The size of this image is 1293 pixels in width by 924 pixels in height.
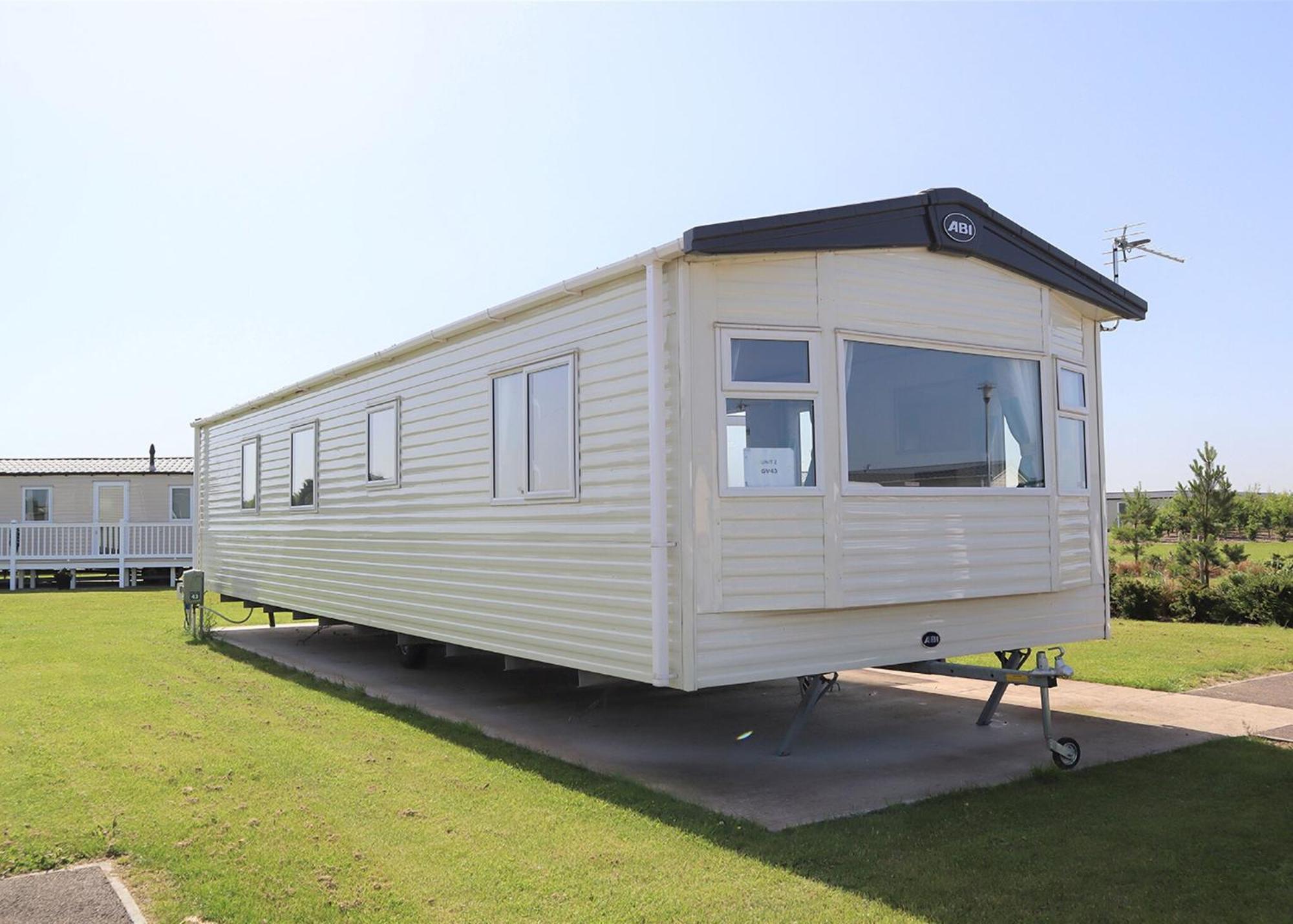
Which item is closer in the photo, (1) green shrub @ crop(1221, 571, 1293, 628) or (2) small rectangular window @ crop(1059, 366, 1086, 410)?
(2) small rectangular window @ crop(1059, 366, 1086, 410)

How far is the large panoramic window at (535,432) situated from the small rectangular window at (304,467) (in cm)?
416

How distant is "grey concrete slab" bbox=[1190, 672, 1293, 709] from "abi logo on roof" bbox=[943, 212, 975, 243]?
4384 millimetres

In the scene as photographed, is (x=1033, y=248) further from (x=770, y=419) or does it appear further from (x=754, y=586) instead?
(x=754, y=586)

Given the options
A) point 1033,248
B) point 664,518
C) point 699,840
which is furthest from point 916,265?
point 699,840

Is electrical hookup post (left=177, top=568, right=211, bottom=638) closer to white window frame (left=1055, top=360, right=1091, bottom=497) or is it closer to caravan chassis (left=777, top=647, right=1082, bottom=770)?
caravan chassis (left=777, top=647, right=1082, bottom=770)

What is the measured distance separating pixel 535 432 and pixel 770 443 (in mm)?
2002

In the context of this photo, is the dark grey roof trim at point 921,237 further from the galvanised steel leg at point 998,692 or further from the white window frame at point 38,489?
the white window frame at point 38,489

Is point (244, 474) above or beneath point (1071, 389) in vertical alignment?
beneath

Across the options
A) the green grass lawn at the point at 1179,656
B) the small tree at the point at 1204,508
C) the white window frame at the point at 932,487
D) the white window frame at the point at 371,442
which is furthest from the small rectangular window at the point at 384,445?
the small tree at the point at 1204,508

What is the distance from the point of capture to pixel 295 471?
1193 centimetres

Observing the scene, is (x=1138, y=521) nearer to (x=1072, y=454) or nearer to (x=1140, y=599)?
(x=1140, y=599)

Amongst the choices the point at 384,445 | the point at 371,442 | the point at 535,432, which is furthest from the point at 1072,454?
the point at 371,442

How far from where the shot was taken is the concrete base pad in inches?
234

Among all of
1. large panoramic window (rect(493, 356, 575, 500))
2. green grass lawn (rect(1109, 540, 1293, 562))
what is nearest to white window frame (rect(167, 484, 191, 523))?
large panoramic window (rect(493, 356, 575, 500))
